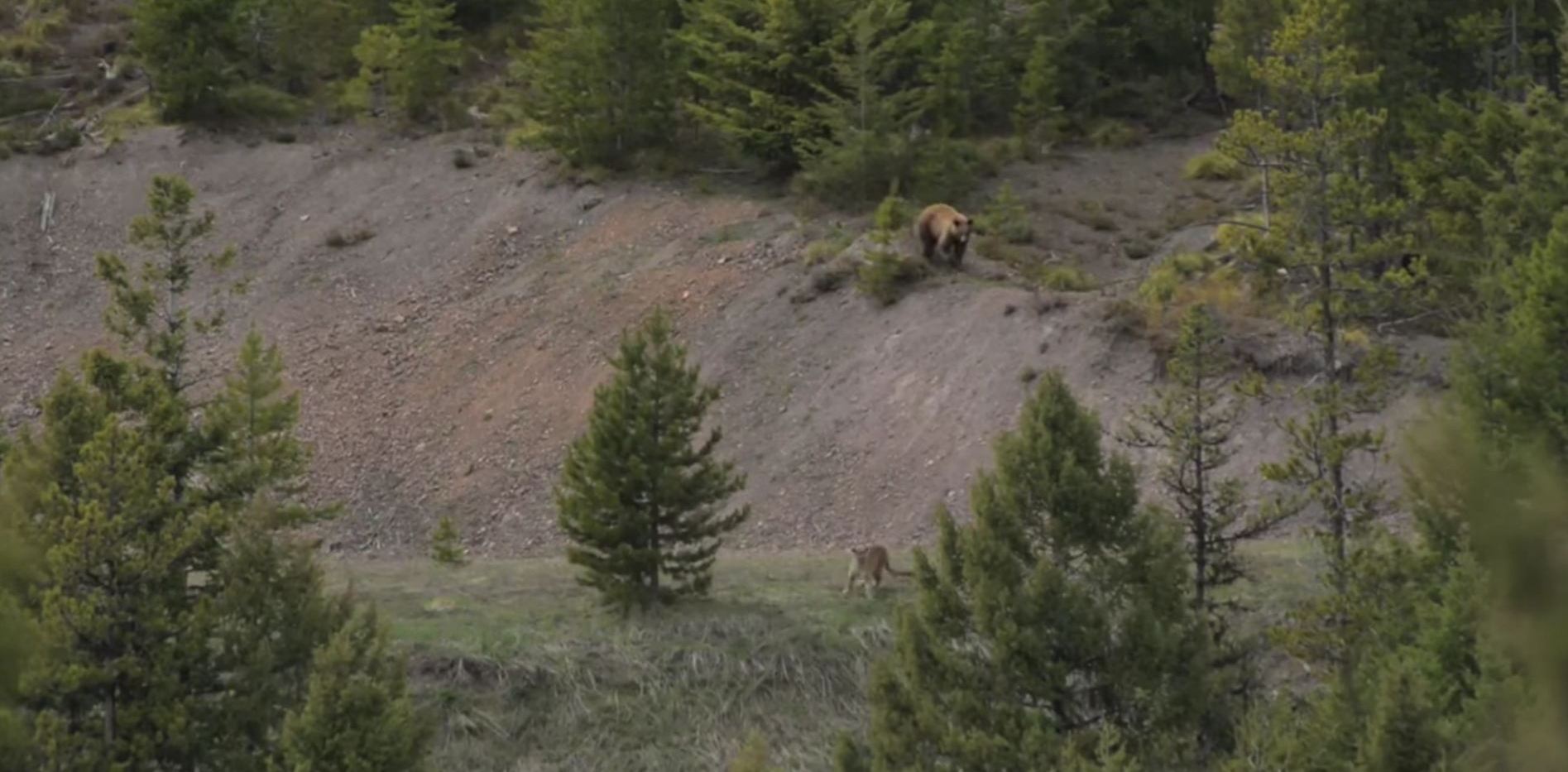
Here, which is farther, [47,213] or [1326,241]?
[47,213]

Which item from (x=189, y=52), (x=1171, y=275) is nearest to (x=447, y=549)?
(x=1171, y=275)

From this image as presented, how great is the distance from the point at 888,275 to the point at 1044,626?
2008 cm

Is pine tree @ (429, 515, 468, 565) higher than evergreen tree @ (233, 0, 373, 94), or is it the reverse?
evergreen tree @ (233, 0, 373, 94)

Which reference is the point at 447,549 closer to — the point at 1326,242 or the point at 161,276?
the point at 161,276

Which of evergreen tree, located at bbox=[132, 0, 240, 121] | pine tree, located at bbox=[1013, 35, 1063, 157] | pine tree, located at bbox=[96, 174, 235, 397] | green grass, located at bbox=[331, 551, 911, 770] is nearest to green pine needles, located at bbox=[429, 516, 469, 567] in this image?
green grass, located at bbox=[331, 551, 911, 770]

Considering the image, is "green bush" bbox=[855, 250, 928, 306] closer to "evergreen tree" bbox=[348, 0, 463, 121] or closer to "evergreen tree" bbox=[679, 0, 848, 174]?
"evergreen tree" bbox=[679, 0, 848, 174]

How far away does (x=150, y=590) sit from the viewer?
1432 centimetres

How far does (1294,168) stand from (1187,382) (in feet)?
10.5

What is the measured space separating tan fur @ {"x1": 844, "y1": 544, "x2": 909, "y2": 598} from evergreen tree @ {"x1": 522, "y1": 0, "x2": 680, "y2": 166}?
21.5 meters

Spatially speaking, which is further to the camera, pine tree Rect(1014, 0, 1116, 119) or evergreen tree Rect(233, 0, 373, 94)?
evergreen tree Rect(233, 0, 373, 94)

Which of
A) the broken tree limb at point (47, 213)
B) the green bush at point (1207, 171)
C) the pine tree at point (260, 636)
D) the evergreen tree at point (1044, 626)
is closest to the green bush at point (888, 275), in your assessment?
the green bush at point (1207, 171)

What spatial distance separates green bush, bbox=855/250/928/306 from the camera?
33.0 meters

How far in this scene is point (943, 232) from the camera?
33031 millimetres

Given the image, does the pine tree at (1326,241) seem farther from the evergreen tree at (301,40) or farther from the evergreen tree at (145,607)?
the evergreen tree at (301,40)
